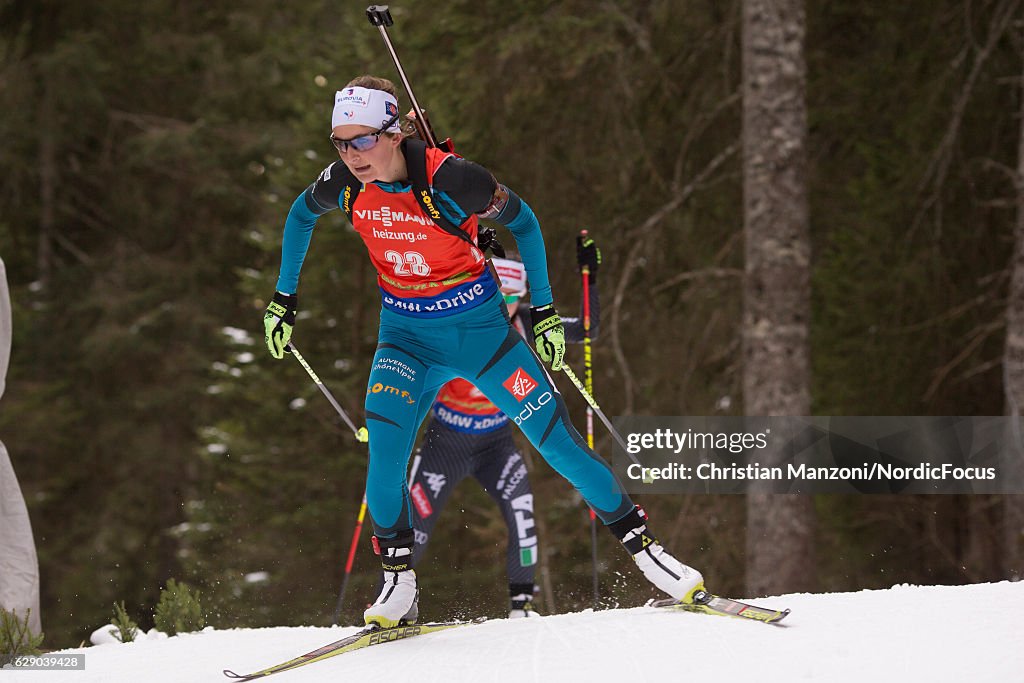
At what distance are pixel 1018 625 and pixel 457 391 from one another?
3.11 m

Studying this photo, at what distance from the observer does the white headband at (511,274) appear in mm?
6156

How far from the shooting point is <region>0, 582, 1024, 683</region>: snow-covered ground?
12.4 feet

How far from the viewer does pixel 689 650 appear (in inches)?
160

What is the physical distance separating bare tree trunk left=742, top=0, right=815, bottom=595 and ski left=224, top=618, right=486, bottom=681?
11.4ft

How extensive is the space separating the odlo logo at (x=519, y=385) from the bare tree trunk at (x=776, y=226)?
11.0ft

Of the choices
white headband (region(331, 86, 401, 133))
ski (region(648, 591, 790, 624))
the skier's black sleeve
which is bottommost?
ski (region(648, 591, 790, 624))

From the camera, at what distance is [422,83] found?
9758 millimetres

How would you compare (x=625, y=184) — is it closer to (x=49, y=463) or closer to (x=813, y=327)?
(x=813, y=327)

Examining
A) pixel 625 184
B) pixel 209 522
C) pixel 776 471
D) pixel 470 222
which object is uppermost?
pixel 625 184

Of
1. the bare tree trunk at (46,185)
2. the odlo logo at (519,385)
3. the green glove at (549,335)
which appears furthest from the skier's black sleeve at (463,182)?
the bare tree trunk at (46,185)

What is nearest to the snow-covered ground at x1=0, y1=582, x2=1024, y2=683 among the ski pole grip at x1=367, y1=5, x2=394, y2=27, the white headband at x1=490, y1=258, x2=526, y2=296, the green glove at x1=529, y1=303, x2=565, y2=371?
the green glove at x1=529, y1=303, x2=565, y2=371

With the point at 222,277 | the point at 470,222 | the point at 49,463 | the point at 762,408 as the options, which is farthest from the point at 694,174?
the point at 49,463

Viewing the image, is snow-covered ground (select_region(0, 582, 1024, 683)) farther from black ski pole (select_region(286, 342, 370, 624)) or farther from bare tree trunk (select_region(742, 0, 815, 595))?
bare tree trunk (select_region(742, 0, 815, 595))

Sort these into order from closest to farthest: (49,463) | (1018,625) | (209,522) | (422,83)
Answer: (1018,625) → (422,83) → (209,522) → (49,463)
